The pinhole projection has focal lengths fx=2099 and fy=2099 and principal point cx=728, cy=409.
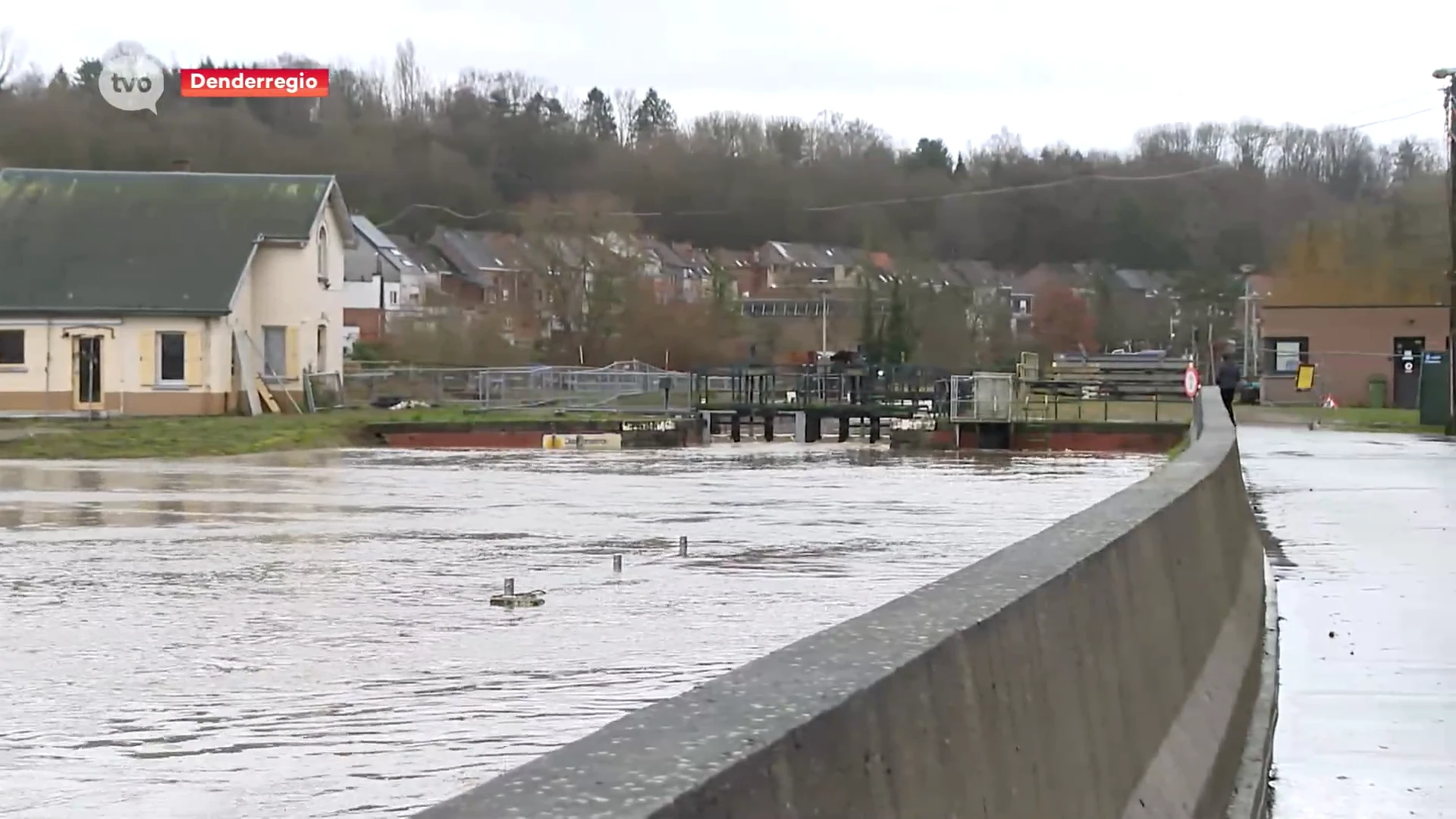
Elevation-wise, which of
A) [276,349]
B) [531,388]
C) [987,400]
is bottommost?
[987,400]

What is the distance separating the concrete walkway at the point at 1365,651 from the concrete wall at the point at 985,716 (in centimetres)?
37

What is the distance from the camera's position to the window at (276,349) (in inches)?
2247

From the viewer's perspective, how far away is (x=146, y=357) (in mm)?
54312

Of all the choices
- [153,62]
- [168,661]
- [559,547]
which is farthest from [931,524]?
[153,62]

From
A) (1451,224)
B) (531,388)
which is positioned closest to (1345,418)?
(1451,224)

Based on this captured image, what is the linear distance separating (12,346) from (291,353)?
23.6 feet

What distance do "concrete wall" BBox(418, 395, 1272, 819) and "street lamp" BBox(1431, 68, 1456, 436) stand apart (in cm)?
4127

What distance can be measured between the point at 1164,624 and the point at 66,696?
5.94 metres

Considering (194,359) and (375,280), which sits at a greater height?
(375,280)

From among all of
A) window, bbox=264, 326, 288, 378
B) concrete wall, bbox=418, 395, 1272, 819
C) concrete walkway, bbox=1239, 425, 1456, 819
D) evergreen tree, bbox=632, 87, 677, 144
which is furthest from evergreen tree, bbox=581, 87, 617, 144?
concrete wall, bbox=418, 395, 1272, 819

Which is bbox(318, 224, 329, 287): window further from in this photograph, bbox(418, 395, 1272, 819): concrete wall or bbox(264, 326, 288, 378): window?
bbox(418, 395, 1272, 819): concrete wall

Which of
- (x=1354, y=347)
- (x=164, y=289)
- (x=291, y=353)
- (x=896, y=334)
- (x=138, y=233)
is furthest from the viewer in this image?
(x=896, y=334)

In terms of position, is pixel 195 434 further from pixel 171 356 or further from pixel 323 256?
pixel 323 256

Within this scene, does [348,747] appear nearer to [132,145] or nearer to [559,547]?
[559,547]
